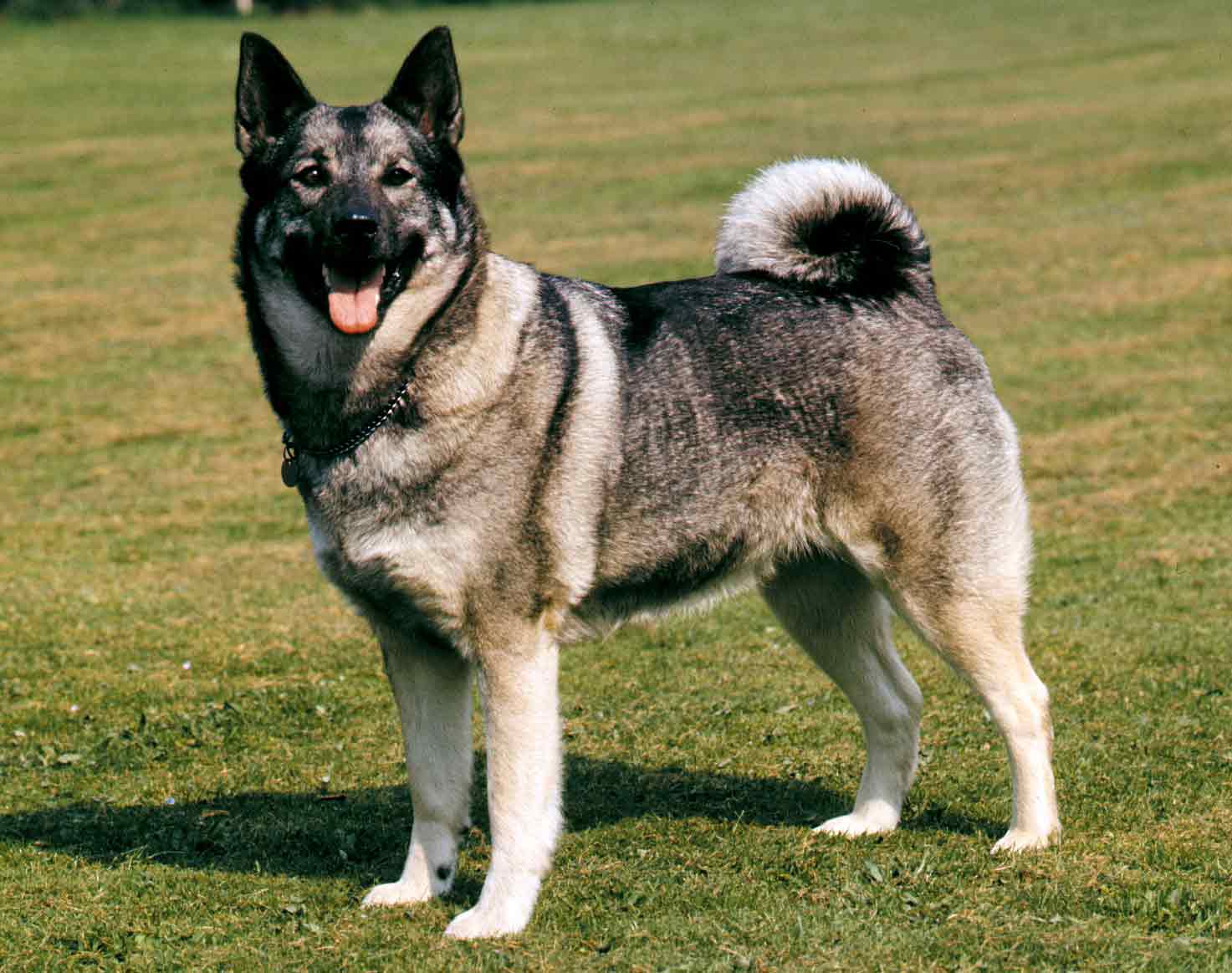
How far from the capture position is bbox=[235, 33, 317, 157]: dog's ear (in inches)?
197

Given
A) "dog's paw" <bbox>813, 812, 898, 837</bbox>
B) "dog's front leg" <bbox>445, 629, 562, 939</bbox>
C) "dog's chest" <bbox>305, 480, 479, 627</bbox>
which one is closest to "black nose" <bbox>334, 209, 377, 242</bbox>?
"dog's chest" <bbox>305, 480, 479, 627</bbox>

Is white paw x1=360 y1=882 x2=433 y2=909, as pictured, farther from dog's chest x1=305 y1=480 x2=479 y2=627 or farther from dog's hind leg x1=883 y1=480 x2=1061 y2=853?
dog's hind leg x1=883 y1=480 x2=1061 y2=853

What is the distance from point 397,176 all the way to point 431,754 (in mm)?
1814

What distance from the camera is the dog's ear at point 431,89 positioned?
5.04 metres

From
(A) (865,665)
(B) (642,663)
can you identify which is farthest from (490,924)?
(B) (642,663)

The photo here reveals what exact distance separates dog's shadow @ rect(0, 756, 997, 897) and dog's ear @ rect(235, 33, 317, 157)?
7.80 feet

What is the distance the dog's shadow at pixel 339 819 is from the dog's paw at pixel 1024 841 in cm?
22

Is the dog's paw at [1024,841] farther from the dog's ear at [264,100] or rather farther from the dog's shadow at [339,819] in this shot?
the dog's ear at [264,100]

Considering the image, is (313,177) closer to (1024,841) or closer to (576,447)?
(576,447)

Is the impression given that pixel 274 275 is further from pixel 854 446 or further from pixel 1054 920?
pixel 1054 920

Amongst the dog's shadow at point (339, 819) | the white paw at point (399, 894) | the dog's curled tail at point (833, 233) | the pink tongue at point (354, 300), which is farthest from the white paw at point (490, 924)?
the dog's curled tail at point (833, 233)

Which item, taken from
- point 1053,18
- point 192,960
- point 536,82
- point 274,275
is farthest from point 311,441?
point 1053,18

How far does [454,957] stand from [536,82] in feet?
104

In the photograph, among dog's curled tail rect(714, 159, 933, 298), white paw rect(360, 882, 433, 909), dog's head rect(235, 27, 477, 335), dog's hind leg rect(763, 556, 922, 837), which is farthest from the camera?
dog's hind leg rect(763, 556, 922, 837)
